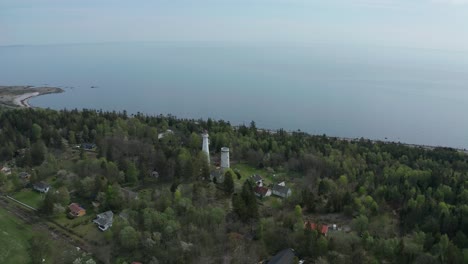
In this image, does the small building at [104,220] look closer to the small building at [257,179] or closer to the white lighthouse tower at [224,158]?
the white lighthouse tower at [224,158]

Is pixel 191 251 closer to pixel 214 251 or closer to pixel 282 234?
pixel 214 251

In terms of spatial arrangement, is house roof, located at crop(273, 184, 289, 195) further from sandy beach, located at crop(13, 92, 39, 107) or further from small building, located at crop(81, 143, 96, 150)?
sandy beach, located at crop(13, 92, 39, 107)

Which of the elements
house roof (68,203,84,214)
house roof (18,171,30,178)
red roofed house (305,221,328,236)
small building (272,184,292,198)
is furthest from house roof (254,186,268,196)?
house roof (18,171,30,178)

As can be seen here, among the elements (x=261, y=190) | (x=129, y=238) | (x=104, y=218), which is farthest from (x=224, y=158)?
(x=129, y=238)

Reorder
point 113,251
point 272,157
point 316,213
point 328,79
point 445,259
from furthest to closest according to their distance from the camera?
1. point 328,79
2. point 272,157
3. point 316,213
4. point 113,251
5. point 445,259

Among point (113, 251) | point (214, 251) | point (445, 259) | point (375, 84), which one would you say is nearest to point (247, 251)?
point (214, 251)

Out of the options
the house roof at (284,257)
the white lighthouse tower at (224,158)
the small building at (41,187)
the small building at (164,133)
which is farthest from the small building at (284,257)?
the small building at (164,133)
